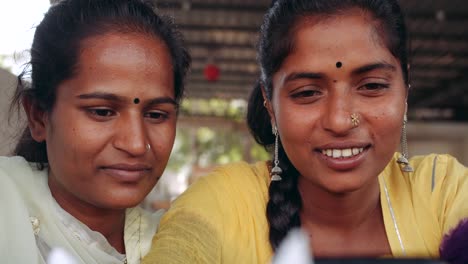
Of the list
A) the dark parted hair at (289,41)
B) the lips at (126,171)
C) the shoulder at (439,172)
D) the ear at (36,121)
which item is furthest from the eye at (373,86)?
the ear at (36,121)

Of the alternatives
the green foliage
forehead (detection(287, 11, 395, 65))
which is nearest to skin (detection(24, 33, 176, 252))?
forehead (detection(287, 11, 395, 65))

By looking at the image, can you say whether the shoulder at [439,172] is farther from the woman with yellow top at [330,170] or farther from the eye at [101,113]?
the eye at [101,113]

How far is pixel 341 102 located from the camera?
1413 millimetres

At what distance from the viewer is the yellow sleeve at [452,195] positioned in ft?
4.85

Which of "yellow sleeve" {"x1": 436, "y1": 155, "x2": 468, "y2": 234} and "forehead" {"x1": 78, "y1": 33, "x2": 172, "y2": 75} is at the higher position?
"forehead" {"x1": 78, "y1": 33, "x2": 172, "y2": 75}

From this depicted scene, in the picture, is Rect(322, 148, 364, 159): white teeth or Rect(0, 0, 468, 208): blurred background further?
Rect(0, 0, 468, 208): blurred background

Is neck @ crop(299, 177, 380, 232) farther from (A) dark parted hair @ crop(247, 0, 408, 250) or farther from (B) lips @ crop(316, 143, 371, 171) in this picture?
(B) lips @ crop(316, 143, 371, 171)

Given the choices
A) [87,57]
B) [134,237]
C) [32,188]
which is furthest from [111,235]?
[87,57]

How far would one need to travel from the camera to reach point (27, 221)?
141cm

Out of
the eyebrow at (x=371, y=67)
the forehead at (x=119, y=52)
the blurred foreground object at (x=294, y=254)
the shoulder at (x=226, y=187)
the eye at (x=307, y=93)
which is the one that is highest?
the forehead at (x=119, y=52)

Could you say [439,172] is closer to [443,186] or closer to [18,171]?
[443,186]

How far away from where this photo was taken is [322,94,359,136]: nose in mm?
1384

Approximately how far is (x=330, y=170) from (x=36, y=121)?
0.88m

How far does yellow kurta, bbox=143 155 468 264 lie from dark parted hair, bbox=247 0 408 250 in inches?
1.7
